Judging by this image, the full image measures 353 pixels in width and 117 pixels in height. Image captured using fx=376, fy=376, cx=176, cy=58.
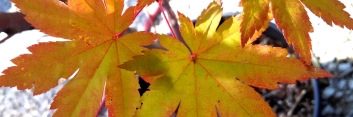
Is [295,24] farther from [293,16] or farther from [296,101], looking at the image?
[296,101]

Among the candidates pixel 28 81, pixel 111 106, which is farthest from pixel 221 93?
pixel 28 81

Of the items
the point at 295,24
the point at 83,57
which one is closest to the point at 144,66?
the point at 83,57

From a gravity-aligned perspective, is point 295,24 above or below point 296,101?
above

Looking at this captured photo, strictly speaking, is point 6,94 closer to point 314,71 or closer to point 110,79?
point 110,79

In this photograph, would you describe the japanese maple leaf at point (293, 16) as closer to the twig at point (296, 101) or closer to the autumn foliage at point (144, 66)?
the autumn foliage at point (144, 66)

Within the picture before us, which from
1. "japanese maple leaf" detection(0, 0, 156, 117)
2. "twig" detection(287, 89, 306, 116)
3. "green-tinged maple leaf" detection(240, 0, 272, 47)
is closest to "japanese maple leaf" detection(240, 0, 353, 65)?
"green-tinged maple leaf" detection(240, 0, 272, 47)

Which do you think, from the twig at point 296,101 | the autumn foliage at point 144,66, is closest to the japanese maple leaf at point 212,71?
the autumn foliage at point 144,66

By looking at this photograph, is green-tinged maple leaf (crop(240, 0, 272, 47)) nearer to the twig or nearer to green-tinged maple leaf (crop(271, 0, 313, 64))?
green-tinged maple leaf (crop(271, 0, 313, 64))
